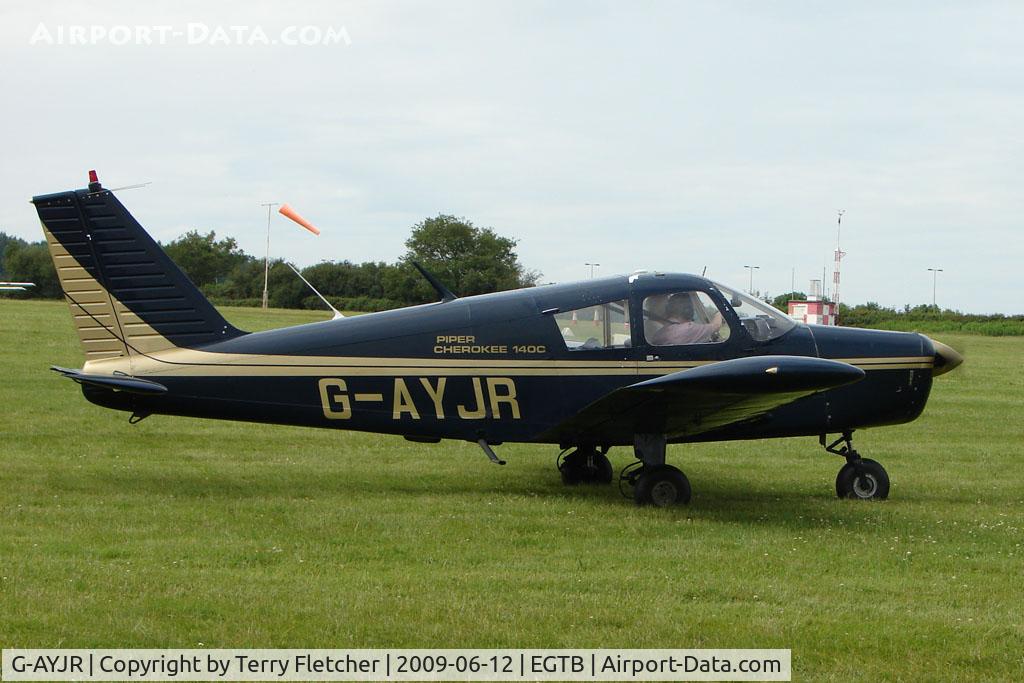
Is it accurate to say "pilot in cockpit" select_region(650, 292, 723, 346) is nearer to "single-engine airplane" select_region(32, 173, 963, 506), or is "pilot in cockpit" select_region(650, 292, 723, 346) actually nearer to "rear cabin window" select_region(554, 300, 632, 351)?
"single-engine airplane" select_region(32, 173, 963, 506)

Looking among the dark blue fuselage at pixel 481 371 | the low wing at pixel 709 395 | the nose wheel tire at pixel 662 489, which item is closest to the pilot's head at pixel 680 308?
the dark blue fuselage at pixel 481 371

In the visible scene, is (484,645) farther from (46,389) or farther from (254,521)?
(46,389)

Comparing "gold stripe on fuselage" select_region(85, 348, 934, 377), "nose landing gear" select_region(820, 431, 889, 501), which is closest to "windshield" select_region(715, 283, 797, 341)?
"gold stripe on fuselage" select_region(85, 348, 934, 377)

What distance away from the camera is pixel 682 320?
1020 cm

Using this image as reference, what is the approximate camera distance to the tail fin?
9.84 meters

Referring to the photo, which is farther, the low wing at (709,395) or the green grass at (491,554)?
the low wing at (709,395)

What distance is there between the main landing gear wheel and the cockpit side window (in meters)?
1.84

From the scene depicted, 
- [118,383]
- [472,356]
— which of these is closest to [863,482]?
[472,356]

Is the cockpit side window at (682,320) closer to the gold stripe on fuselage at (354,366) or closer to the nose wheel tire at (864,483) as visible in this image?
the gold stripe on fuselage at (354,366)

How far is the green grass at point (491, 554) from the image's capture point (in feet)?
19.2

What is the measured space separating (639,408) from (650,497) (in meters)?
0.94

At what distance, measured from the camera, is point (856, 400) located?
1041 cm

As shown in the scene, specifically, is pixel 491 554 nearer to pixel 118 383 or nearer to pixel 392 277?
pixel 118 383

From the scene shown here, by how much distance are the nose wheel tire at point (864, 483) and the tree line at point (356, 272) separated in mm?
7284
